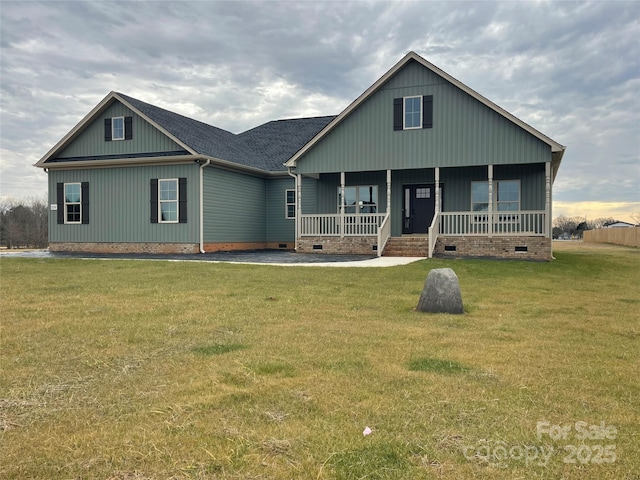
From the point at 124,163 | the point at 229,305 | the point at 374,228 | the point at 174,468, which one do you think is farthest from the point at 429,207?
the point at 174,468

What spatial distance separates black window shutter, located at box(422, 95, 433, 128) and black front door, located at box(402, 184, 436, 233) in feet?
9.47

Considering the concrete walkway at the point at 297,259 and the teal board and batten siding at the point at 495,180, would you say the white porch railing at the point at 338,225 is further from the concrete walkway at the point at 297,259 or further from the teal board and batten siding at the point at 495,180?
the teal board and batten siding at the point at 495,180

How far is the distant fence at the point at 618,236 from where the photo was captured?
34888mm

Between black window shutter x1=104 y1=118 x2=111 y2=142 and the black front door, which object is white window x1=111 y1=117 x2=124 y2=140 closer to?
black window shutter x1=104 y1=118 x2=111 y2=142

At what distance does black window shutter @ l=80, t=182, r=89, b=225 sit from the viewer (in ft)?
68.9

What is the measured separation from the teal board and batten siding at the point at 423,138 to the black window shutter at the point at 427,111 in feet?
0.49

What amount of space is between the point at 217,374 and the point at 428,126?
52.8ft

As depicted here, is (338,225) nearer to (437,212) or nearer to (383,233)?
(383,233)

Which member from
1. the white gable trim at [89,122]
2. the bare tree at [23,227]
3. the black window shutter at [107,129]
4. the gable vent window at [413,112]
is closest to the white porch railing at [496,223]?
the gable vent window at [413,112]

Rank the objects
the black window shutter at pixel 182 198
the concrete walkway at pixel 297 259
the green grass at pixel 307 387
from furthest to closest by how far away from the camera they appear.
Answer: the black window shutter at pixel 182 198 < the concrete walkway at pixel 297 259 < the green grass at pixel 307 387

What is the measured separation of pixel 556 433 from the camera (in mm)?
3199

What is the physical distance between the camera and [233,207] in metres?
21.2

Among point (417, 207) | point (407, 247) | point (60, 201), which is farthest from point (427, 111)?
point (60, 201)

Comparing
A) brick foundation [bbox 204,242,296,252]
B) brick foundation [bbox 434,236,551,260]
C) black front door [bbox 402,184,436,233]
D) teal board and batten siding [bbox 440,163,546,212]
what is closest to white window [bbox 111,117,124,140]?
brick foundation [bbox 204,242,296,252]
